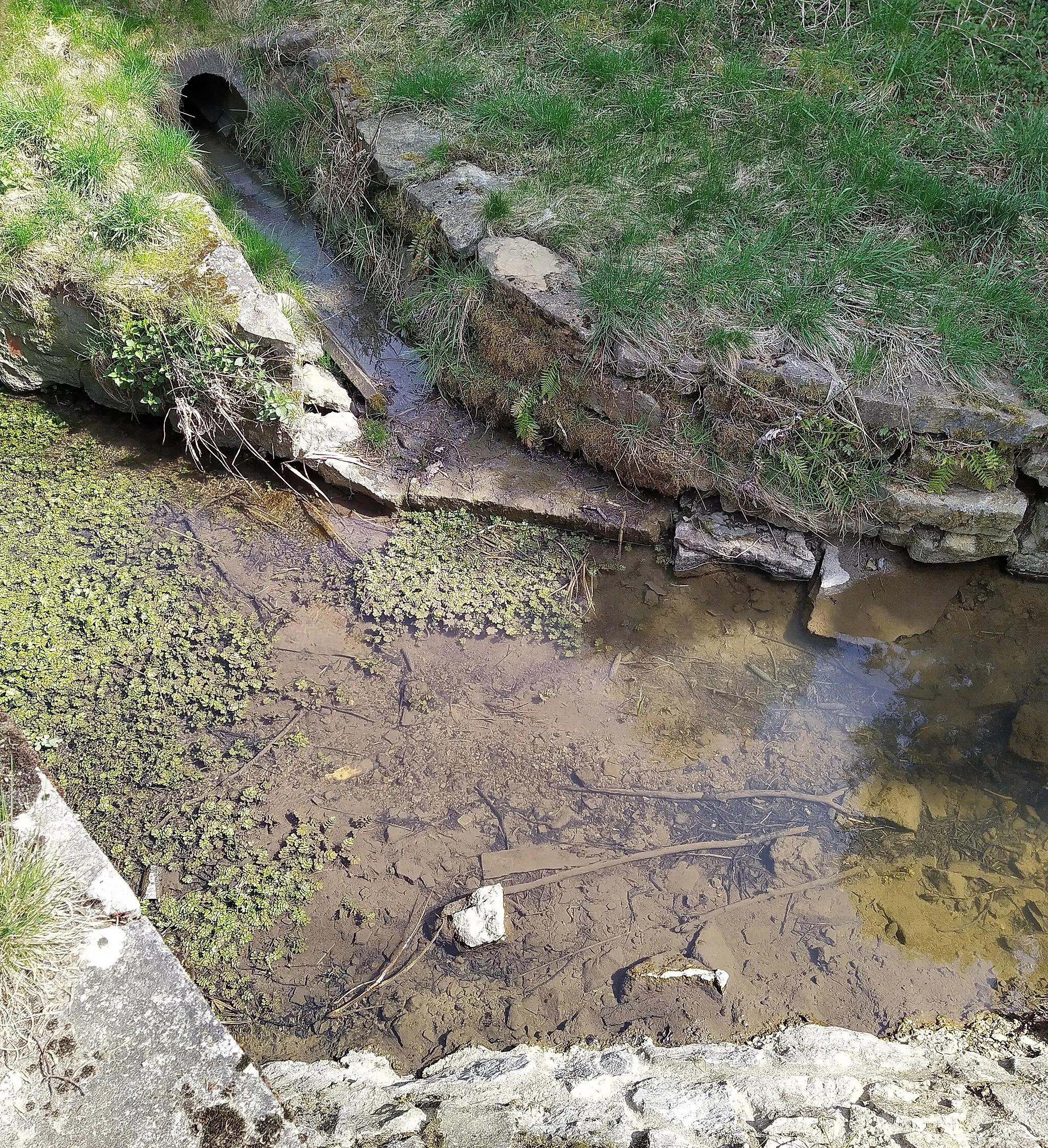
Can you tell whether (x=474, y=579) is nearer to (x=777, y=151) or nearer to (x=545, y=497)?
(x=545, y=497)

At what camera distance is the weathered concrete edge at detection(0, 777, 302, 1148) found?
87.5 inches

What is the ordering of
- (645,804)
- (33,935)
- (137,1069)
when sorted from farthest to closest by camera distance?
(645,804) < (33,935) < (137,1069)

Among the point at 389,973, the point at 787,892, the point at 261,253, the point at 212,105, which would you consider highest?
the point at 212,105

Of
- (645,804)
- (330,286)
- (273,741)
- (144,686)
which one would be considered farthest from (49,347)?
(645,804)

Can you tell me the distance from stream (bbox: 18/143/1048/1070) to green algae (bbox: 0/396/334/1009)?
11 cm

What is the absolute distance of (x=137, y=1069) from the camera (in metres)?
2.33

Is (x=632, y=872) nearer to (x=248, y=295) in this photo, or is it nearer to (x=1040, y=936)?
(x=1040, y=936)

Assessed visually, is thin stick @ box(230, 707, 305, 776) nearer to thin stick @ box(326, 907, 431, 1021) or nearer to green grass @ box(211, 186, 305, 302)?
thin stick @ box(326, 907, 431, 1021)

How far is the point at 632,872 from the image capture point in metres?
3.74

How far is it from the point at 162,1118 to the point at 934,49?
7.19m

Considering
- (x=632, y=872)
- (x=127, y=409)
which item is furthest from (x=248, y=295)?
(x=632, y=872)

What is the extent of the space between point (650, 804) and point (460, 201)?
3.91 metres

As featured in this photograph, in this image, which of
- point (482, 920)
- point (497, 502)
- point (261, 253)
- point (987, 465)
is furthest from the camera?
point (261, 253)

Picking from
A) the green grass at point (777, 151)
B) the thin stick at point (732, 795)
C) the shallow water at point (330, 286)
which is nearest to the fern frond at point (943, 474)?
the green grass at point (777, 151)
